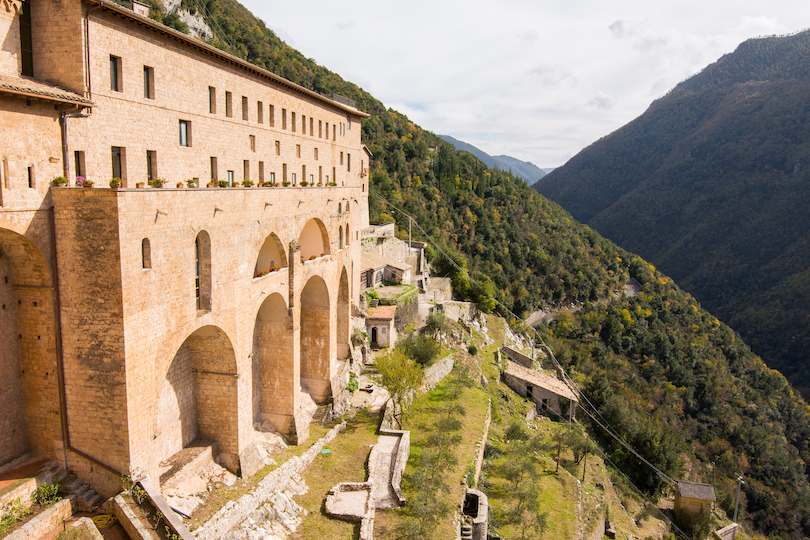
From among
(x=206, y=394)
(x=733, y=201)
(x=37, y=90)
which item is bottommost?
(x=206, y=394)

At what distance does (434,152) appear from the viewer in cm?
10931

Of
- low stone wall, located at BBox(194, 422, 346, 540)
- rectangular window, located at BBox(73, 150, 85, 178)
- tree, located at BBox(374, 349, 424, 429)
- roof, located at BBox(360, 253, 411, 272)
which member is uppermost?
rectangular window, located at BBox(73, 150, 85, 178)

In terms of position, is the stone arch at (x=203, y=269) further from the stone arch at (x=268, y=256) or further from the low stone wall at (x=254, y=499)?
the low stone wall at (x=254, y=499)

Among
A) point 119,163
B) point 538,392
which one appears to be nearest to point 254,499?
point 119,163

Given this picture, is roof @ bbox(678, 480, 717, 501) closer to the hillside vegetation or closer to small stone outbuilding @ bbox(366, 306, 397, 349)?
the hillside vegetation

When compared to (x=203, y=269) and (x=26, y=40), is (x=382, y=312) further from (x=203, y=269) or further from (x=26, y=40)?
(x=26, y=40)

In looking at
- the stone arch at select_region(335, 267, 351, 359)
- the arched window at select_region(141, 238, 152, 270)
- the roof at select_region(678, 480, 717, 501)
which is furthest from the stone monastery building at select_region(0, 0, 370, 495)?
the roof at select_region(678, 480, 717, 501)

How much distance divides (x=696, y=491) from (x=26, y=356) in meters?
49.4

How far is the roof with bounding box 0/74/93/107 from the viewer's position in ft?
42.7

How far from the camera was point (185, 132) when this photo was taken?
22.5m

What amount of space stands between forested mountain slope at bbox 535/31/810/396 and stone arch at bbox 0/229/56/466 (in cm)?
11549

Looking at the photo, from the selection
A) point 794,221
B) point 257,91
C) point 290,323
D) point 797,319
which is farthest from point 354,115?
point 794,221

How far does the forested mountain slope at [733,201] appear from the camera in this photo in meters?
106

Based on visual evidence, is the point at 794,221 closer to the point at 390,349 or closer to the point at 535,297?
the point at 535,297
